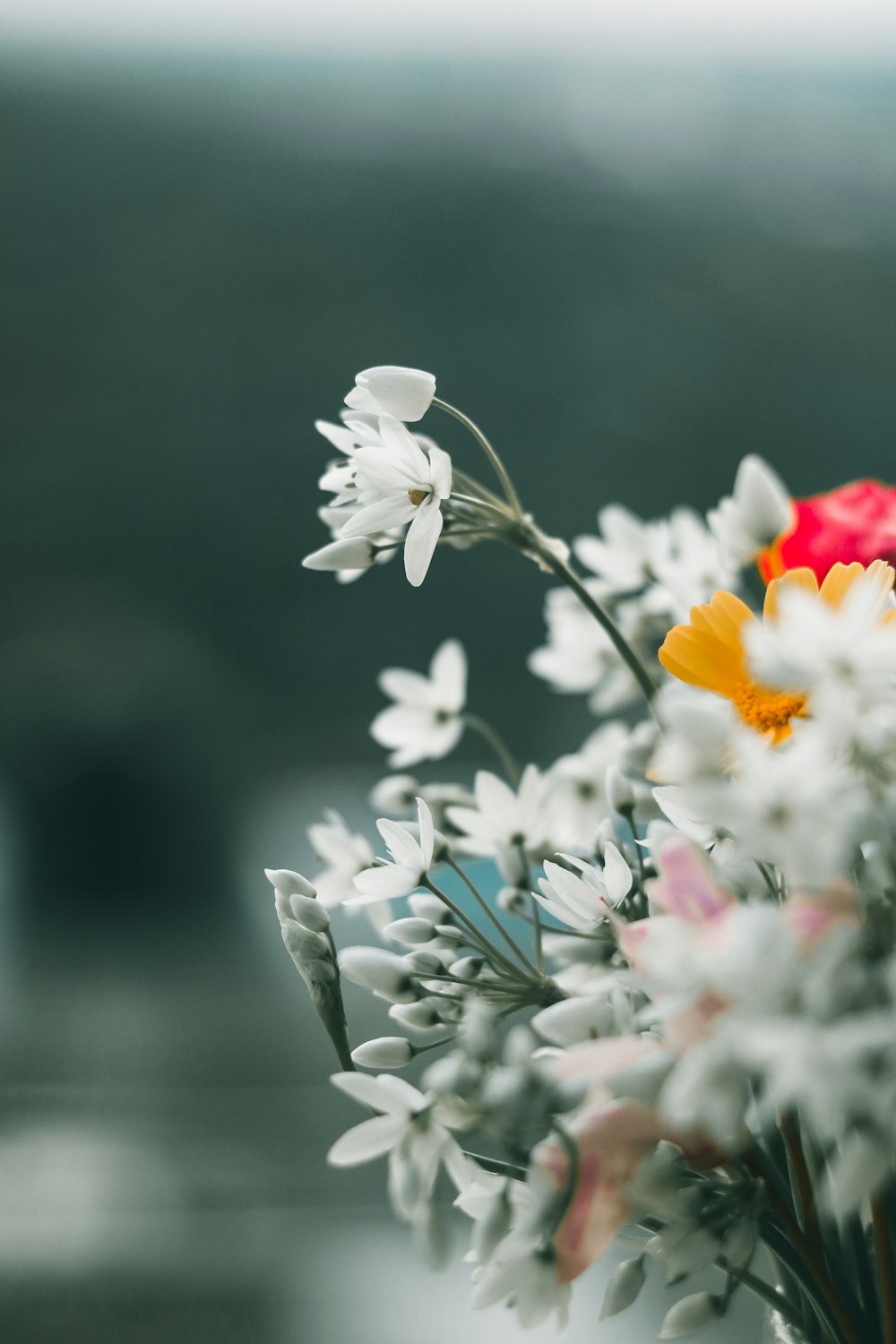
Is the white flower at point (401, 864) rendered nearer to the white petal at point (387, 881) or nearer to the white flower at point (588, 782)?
the white petal at point (387, 881)

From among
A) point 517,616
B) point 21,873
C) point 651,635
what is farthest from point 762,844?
point 21,873

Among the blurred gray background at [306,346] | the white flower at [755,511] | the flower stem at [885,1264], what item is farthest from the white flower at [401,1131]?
the blurred gray background at [306,346]

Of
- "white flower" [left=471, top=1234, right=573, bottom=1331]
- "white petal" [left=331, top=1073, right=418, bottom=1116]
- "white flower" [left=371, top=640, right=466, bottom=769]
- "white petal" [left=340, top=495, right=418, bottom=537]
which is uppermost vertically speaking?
"white petal" [left=340, top=495, right=418, bottom=537]

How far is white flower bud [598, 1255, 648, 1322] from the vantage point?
0.29 meters

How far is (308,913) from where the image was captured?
0.31m

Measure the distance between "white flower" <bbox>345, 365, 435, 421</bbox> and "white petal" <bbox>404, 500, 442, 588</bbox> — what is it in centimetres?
3

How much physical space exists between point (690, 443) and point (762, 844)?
122 cm

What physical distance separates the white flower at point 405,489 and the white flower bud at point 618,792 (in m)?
0.09

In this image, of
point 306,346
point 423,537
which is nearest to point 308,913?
point 423,537

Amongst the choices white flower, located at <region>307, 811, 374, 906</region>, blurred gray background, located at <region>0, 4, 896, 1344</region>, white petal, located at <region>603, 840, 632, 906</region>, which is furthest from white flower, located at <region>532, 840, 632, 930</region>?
blurred gray background, located at <region>0, 4, 896, 1344</region>

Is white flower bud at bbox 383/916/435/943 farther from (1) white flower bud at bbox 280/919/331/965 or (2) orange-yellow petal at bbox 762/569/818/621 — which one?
(2) orange-yellow petal at bbox 762/569/818/621

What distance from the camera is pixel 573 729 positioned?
1420mm

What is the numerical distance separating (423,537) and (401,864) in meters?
0.09

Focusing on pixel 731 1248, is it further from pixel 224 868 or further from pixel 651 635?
pixel 224 868
